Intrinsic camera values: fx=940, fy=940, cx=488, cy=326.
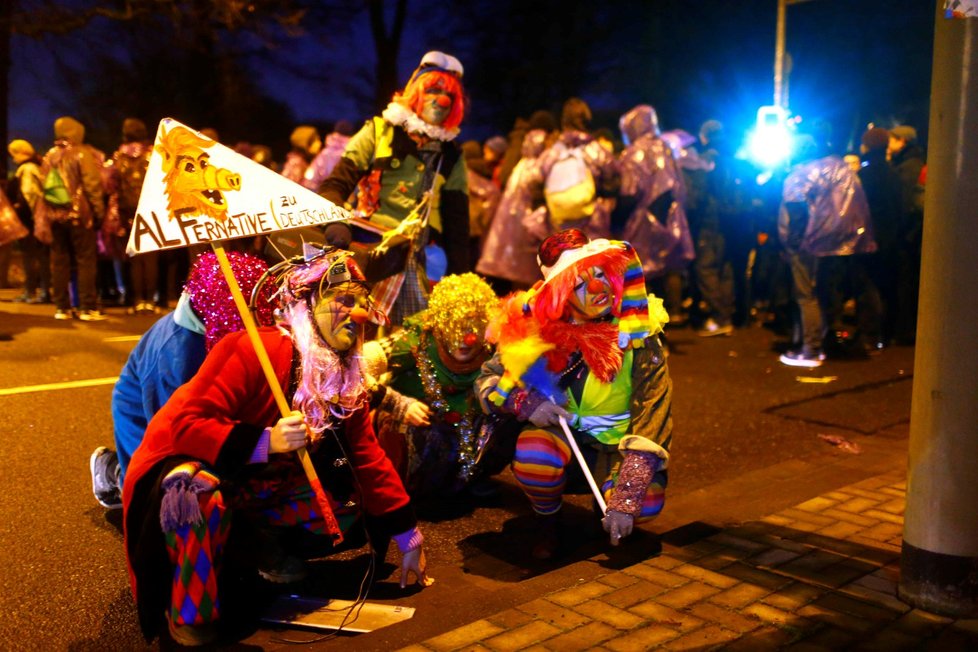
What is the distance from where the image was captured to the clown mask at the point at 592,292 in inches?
148

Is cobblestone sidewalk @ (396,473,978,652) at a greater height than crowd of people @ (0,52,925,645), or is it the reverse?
crowd of people @ (0,52,925,645)

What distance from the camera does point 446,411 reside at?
4262 millimetres

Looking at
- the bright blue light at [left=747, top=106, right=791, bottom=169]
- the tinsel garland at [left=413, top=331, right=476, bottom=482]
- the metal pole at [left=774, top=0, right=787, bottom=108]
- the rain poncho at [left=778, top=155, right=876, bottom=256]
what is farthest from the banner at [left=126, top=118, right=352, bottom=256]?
the metal pole at [left=774, top=0, right=787, bottom=108]

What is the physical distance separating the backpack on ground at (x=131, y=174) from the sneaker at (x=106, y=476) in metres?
6.37

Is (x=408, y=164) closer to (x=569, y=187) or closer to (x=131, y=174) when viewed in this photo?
(x=569, y=187)

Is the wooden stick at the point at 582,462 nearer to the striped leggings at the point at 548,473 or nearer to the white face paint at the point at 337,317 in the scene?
the striped leggings at the point at 548,473

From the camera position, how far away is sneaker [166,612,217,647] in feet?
9.69

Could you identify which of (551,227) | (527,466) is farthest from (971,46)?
(551,227)

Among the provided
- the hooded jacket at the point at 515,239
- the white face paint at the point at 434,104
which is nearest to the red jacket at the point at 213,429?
the white face paint at the point at 434,104

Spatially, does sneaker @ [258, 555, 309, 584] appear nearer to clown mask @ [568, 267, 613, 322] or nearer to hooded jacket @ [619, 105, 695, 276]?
clown mask @ [568, 267, 613, 322]

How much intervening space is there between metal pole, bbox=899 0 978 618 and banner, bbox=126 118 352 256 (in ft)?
6.60

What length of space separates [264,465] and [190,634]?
0.57 meters

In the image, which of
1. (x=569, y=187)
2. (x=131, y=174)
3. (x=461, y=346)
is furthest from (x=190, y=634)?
(x=131, y=174)

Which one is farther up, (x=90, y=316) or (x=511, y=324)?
(x=511, y=324)
